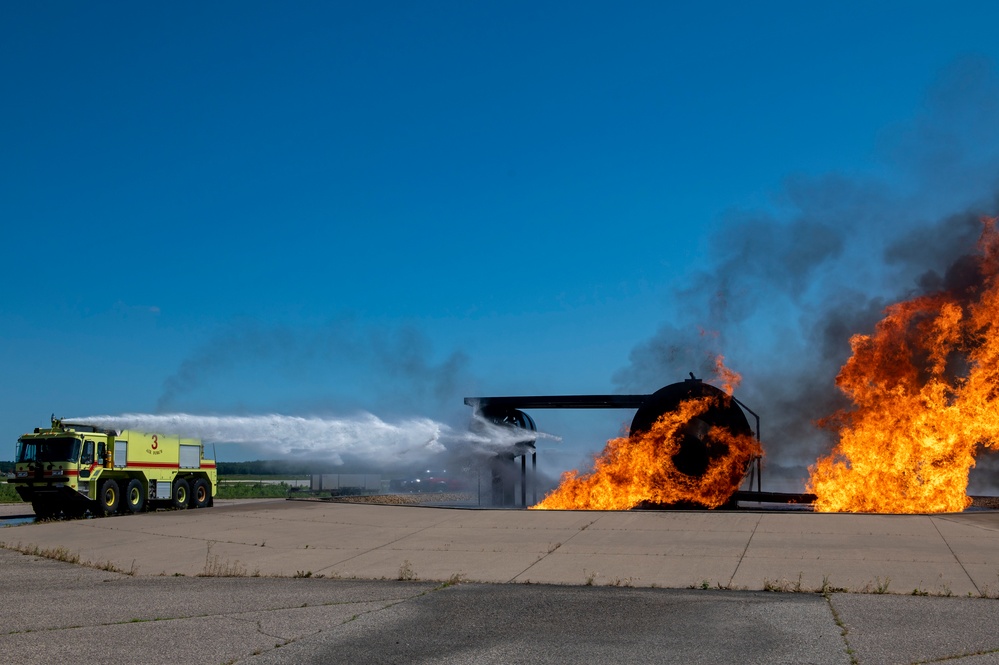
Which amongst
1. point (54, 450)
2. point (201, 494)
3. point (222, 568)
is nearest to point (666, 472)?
point (222, 568)

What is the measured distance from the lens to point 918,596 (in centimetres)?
1066

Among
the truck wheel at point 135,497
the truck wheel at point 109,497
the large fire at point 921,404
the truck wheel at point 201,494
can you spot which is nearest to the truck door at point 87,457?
the truck wheel at point 109,497

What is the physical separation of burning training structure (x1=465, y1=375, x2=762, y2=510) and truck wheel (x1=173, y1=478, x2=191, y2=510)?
41.2 ft

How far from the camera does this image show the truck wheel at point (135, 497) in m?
26.6

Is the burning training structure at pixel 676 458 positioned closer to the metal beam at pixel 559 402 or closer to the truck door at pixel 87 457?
the metal beam at pixel 559 402

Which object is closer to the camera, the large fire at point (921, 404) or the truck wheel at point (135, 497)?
the large fire at point (921, 404)

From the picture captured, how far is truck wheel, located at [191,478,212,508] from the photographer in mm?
30031

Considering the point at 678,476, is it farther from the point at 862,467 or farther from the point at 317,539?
the point at 317,539

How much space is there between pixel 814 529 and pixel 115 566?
11.8 m

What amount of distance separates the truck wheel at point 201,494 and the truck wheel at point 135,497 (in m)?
2.72

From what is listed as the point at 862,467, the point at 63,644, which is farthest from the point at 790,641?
the point at 862,467

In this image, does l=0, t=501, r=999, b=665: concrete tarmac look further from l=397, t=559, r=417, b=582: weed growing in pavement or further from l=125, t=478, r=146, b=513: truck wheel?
l=125, t=478, r=146, b=513: truck wheel

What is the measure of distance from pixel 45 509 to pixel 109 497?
1679 millimetres

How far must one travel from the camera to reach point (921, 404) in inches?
861
